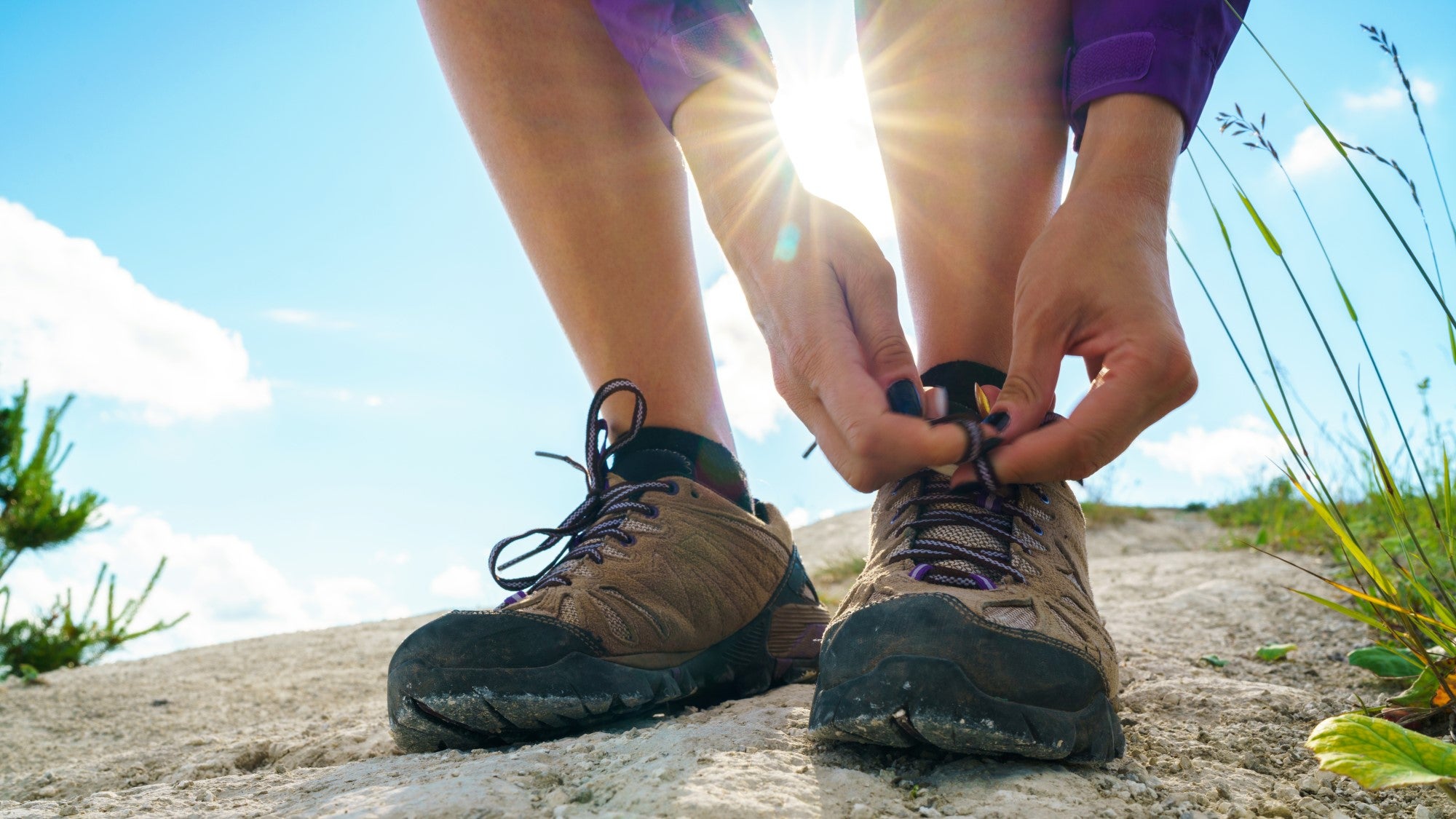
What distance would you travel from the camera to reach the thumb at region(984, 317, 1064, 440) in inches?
44.0

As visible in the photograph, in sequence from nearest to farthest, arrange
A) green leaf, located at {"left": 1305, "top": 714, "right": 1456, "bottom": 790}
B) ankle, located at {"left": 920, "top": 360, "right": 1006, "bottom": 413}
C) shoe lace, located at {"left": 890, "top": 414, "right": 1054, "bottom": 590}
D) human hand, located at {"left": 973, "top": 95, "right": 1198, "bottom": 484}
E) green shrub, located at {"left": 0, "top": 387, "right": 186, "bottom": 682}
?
green leaf, located at {"left": 1305, "top": 714, "right": 1456, "bottom": 790} → human hand, located at {"left": 973, "top": 95, "right": 1198, "bottom": 484} → shoe lace, located at {"left": 890, "top": 414, "right": 1054, "bottom": 590} → ankle, located at {"left": 920, "top": 360, "right": 1006, "bottom": 413} → green shrub, located at {"left": 0, "top": 387, "right": 186, "bottom": 682}

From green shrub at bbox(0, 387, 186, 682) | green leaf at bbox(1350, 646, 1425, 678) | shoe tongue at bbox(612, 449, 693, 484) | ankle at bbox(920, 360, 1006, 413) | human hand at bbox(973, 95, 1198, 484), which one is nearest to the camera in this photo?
human hand at bbox(973, 95, 1198, 484)

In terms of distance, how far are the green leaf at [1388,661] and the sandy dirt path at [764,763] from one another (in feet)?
0.28

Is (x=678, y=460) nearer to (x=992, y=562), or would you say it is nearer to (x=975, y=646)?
(x=992, y=562)

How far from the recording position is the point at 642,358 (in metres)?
1.62

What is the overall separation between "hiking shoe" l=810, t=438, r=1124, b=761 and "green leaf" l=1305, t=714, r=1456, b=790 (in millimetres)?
236

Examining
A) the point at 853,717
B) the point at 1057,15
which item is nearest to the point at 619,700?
the point at 853,717

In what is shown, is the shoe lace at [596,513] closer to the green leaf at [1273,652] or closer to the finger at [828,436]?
the finger at [828,436]

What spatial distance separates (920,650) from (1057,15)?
1070 millimetres

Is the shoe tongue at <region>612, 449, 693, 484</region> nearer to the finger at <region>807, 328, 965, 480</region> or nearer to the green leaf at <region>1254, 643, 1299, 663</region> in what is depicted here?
the finger at <region>807, 328, 965, 480</region>

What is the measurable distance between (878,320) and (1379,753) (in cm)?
72

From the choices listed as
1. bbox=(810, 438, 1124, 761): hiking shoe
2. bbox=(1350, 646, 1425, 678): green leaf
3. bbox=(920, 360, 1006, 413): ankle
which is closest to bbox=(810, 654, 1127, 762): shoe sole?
bbox=(810, 438, 1124, 761): hiking shoe

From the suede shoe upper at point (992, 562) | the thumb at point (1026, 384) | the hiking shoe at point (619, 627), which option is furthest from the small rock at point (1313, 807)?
the hiking shoe at point (619, 627)

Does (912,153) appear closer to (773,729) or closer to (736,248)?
(736,248)
